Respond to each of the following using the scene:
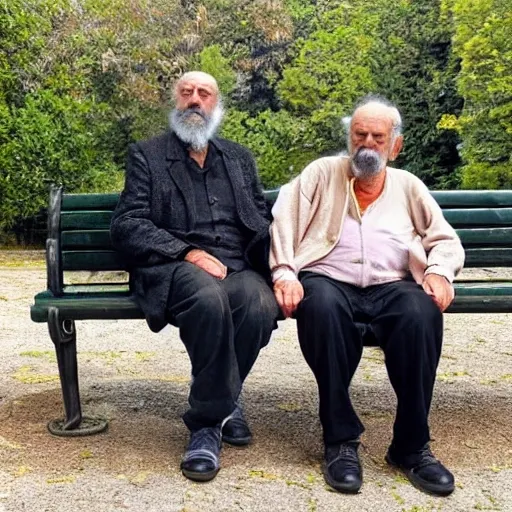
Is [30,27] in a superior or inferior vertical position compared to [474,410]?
superior

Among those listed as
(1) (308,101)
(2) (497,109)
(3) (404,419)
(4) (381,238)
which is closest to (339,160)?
(4) (381,238)

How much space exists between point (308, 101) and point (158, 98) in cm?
409

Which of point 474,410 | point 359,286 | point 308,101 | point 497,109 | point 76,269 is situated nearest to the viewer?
point 359,286

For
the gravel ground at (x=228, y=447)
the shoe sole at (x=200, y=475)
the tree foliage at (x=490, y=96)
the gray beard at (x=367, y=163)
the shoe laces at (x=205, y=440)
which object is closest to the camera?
the gravel ground at (x=228, y=447)

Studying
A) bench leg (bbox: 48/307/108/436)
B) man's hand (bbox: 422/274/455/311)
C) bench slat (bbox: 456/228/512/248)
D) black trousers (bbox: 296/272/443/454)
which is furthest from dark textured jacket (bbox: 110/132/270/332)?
bench slat (bbox: 456/228/512/248)

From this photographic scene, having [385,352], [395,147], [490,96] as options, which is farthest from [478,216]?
[490,96]

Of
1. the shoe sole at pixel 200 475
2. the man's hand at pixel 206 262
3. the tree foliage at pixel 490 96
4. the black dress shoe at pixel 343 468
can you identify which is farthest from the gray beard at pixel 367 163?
the tree foliage at pixel 490 96

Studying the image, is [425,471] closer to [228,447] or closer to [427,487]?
[427,487]

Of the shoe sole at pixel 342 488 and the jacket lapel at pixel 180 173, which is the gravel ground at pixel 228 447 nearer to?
the shoe sole at pixel 342 488

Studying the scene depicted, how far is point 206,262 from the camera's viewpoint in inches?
A: 125

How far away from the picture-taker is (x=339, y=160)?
3412 millimetres

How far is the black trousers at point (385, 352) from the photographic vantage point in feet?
9.55

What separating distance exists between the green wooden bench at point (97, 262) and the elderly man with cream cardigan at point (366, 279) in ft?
1.11

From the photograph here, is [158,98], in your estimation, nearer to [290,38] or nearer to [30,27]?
[290,38]
